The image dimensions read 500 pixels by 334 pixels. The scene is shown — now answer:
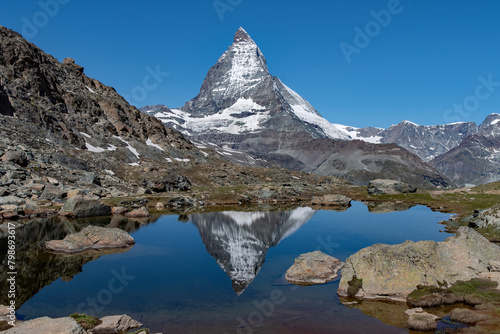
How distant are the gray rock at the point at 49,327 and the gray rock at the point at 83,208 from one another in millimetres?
50574

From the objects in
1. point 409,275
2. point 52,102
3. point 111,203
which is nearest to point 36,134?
point 52,102

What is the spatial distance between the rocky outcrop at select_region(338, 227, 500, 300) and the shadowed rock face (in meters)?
9.26

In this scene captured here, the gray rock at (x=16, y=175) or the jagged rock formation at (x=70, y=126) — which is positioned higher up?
the jagged rock formation at (x=70, y=126)

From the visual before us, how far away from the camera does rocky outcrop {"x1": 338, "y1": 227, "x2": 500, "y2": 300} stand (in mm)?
26531

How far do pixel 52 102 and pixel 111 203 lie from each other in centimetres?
8227

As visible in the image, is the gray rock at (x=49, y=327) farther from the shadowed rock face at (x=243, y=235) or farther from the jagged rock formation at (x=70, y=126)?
the jagged rock formation at (x=70, y=126)

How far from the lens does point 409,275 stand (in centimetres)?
2691

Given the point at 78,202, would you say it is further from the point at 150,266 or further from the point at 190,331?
the point at 190,331

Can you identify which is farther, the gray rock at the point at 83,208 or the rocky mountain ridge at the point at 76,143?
the rocky mountain ridge at the point at 76,143

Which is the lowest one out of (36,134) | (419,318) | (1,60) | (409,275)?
(419,318)

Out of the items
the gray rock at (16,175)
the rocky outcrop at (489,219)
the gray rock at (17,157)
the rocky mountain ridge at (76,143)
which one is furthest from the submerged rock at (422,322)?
the gray rock at (17,157)

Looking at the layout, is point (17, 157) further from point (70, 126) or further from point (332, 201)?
point (332, 201)

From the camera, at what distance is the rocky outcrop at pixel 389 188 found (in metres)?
123

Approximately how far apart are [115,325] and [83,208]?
50.0 m
